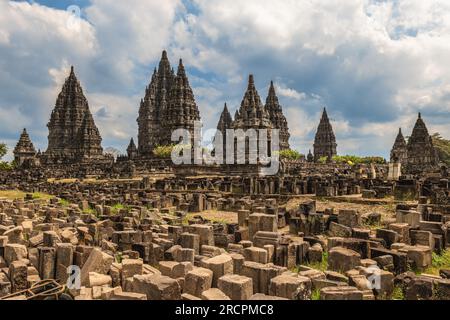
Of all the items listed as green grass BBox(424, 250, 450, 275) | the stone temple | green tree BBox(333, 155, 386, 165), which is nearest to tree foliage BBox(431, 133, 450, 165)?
green tree BBox(333, 155, 386, 165)

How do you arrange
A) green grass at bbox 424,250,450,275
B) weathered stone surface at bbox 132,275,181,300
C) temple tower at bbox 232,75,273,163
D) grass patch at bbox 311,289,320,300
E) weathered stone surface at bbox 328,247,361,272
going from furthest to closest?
1. temple tower at bbox 232,75,273,163
2. green grass at bbox 424,250,450,275
3. weathered stone surface at bbox 328,247,361,272
4. grass patch at bbox 311,289,320,300
5. weathered stone surface at bbox 132,275,181,300

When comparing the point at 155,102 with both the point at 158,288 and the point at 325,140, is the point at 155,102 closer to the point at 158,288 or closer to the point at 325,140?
the point at 325,140

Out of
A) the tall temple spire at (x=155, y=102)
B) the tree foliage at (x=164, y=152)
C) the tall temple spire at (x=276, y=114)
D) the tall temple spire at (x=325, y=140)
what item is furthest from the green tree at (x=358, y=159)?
the tall temple spire at (x=155, y=102)

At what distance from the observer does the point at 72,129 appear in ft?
197

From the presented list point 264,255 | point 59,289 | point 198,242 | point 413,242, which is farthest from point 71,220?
point 413,242

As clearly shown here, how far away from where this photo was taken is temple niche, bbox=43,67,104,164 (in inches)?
2179

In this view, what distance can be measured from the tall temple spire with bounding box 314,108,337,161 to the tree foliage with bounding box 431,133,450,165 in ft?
70.0

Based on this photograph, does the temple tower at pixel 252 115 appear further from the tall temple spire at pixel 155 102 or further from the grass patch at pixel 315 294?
the grass patch at pixel 315 294

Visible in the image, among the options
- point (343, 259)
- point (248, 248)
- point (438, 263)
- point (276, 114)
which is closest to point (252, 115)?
point (276, 114)

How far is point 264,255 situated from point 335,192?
11.1 meters

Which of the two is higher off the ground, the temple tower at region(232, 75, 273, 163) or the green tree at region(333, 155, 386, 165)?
the temple tower at region(232, 75, 273, 163)

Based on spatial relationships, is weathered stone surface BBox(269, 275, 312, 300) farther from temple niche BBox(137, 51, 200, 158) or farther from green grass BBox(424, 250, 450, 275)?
temple niche BBox(137, 51, 200, 158)

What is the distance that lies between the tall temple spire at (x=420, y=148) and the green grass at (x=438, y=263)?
149 ft

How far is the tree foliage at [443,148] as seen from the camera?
6905 centimetres
